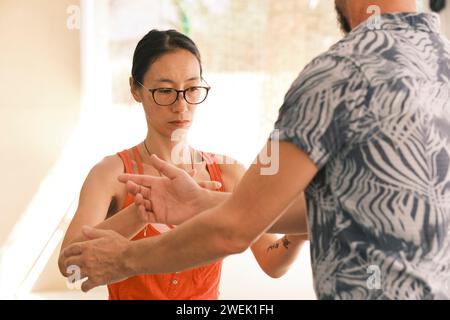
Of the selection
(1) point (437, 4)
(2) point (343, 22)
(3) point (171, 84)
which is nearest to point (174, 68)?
(3) point (171, 84)

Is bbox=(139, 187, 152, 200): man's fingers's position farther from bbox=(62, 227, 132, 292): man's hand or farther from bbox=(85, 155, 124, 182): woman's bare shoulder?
bbox=(85, 155, 124, 182): woman's bare shoulder

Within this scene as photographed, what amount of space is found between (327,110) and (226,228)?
0.24m

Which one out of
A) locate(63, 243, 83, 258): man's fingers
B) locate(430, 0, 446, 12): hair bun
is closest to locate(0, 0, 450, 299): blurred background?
locate(430, 0, 446, 12): hair bun

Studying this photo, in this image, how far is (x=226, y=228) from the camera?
114cm

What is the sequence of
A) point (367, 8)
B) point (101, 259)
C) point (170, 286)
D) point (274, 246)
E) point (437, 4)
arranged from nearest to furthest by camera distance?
1. point (367, 8)
2. point (101, 259)
3. point (170, 286)
4. point (274, 246)
5. point (437, 4)

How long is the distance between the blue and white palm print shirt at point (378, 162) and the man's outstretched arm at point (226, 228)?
0.15 feet

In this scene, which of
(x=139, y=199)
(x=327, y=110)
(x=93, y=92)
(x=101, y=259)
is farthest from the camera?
(x=93, y=92)

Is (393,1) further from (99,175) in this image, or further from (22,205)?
(22,205)

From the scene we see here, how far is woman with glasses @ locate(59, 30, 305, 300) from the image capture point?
192 centimetres

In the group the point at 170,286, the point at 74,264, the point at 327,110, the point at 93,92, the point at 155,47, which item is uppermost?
the point at 155,47

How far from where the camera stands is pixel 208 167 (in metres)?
2.10

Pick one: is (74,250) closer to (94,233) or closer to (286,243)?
(94,233)

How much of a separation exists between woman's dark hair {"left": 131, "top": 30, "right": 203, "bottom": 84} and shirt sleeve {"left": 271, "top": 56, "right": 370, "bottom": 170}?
3.53 feet
